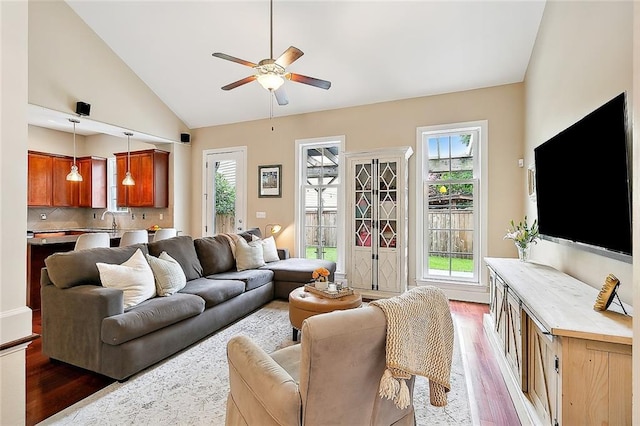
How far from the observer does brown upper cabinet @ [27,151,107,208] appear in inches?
247


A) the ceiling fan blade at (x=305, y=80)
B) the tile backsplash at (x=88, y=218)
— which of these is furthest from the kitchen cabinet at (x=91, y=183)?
the ceiling fan blade at (x=305, y=80)

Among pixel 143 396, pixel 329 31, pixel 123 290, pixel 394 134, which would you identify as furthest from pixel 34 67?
pixel 394 134

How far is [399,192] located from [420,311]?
333 cm

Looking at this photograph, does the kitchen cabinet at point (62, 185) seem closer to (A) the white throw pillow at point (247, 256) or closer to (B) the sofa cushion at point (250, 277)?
(A) the white throw pillow at point (247, 256)

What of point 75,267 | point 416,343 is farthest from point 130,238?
point 416,343

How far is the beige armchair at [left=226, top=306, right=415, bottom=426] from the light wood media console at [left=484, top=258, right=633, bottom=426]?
2.69 feet

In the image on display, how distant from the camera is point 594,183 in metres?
1.93

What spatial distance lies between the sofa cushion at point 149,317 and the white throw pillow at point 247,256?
4.55 feet

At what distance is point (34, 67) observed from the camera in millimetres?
3959

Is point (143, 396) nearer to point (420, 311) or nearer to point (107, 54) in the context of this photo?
point (420, 311)

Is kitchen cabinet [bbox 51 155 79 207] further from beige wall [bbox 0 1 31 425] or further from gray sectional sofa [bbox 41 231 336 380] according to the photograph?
beige wall [bbox 0 1 31 425]

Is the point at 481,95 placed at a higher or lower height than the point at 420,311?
higher

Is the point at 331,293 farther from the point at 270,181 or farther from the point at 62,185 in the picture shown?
the point at 62,185

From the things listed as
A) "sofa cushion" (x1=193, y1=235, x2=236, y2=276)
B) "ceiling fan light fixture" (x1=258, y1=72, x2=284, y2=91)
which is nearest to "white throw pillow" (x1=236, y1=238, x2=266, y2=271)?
"sofa cushion" (x1=193, y1=235, x2=236, y2=276)
